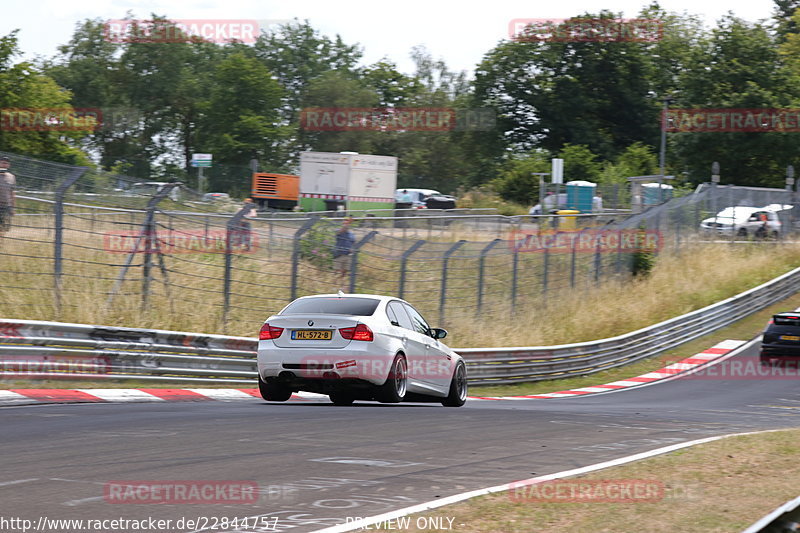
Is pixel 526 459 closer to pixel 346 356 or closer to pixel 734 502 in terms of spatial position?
pixel 734 502

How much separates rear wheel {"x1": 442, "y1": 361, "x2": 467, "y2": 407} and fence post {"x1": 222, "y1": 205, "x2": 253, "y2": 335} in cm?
420

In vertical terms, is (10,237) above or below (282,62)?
below

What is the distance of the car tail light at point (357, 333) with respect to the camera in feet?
40.1

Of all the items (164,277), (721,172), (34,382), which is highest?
(721,172)

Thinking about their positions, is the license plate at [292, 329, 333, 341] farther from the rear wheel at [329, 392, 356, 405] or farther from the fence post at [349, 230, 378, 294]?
the fence post at [349, 230, 378, 294]

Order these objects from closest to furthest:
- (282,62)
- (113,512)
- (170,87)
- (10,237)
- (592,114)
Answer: (113,512), (10,237), (592,114), (170,87), (282,62)

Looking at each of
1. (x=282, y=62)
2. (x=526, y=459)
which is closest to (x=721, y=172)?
(x=282, y=62)

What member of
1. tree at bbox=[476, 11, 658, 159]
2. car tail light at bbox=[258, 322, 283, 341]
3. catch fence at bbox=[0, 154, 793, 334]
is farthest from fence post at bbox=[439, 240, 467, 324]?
tree at bbox=[476, 11, 658, 159]

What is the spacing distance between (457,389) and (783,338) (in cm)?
1449

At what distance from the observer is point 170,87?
91.6m

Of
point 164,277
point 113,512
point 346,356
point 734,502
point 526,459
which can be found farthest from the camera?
point 164,277

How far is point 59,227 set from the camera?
1406cm

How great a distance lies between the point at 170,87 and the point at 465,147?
26982 millimetres

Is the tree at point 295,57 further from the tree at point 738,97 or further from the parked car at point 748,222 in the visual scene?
the parked car at point 748,222
